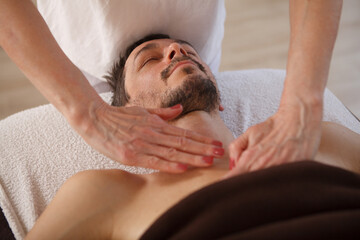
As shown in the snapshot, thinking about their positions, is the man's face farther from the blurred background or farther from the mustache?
the blurred background

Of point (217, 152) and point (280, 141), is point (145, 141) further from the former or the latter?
point (280, 141)

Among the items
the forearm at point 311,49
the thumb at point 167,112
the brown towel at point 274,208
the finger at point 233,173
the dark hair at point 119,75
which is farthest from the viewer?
the dark hair at point 119,75

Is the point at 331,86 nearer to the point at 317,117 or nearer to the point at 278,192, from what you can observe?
the point at 317,117

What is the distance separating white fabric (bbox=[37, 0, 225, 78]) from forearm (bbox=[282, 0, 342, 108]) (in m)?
0.53

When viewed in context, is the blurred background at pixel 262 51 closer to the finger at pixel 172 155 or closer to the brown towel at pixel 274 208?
the finger at pixel 172 155

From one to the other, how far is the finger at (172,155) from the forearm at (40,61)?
22 centimetres

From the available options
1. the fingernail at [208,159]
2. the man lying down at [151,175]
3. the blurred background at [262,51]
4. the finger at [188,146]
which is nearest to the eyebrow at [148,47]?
the man lying down at [151,175]

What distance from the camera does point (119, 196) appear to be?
944 mm

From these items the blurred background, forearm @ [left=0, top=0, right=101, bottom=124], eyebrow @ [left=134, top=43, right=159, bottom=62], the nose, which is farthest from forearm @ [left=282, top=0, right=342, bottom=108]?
the blurred background

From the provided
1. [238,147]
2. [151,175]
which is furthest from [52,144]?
[238,147]

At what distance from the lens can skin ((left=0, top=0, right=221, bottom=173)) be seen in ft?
3.17

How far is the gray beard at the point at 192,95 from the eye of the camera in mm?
1116

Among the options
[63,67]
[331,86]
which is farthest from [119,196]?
[331,86]

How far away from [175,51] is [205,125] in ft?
1.03
